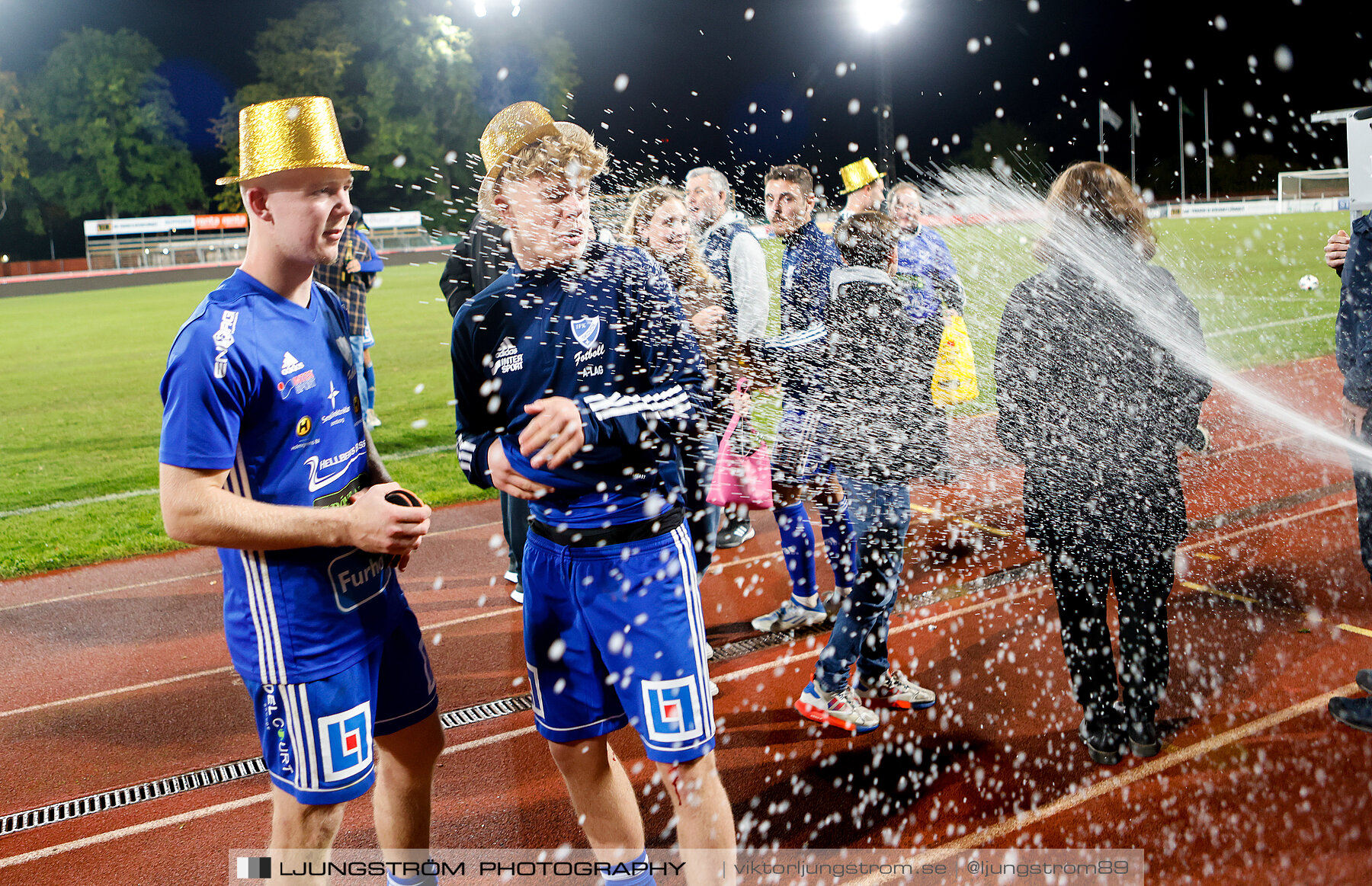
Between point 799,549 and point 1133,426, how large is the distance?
1.64 meters

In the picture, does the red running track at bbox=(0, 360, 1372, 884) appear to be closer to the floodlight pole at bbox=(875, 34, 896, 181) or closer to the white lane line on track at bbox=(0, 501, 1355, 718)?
the white lane line on track at bbox=(0, 501, 1355, 718)

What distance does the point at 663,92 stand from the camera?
52.6 metres

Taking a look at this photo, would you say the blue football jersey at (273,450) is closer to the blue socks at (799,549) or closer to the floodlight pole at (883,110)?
the blue socks at (799,549)

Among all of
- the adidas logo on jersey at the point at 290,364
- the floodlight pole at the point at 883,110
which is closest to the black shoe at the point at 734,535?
the adidas logo on jersey at the point at 290,364

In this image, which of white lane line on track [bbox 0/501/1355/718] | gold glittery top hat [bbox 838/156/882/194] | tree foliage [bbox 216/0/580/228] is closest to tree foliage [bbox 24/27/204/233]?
tree foliage [bbox 216/0/580/228]

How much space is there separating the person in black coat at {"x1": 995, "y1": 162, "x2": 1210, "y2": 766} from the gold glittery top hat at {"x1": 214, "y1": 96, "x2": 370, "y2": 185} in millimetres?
2243

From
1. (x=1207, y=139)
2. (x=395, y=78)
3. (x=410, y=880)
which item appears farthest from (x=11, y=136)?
(x=1207, y=139)

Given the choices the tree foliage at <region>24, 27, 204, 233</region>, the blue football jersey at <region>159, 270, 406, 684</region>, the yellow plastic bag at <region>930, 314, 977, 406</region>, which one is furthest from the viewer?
the tree foliage at <region>24, 27, 204, 233</region>

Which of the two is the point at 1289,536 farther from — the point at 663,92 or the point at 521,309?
the point at 663,92

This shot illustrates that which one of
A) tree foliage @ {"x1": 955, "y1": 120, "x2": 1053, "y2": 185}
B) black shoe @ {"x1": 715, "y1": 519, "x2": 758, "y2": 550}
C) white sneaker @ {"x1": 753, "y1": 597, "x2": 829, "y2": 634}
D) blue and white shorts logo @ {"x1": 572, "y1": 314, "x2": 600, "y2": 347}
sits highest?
tree foliage @ {"x1": 955, "y1": 120, "x2": 1053, "y2": 185}

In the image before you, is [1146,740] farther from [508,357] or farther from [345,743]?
[345,743]

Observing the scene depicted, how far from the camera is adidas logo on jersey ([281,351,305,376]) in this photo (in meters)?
2.20

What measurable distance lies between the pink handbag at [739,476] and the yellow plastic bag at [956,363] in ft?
5.24

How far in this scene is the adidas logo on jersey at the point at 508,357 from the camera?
2502mm
